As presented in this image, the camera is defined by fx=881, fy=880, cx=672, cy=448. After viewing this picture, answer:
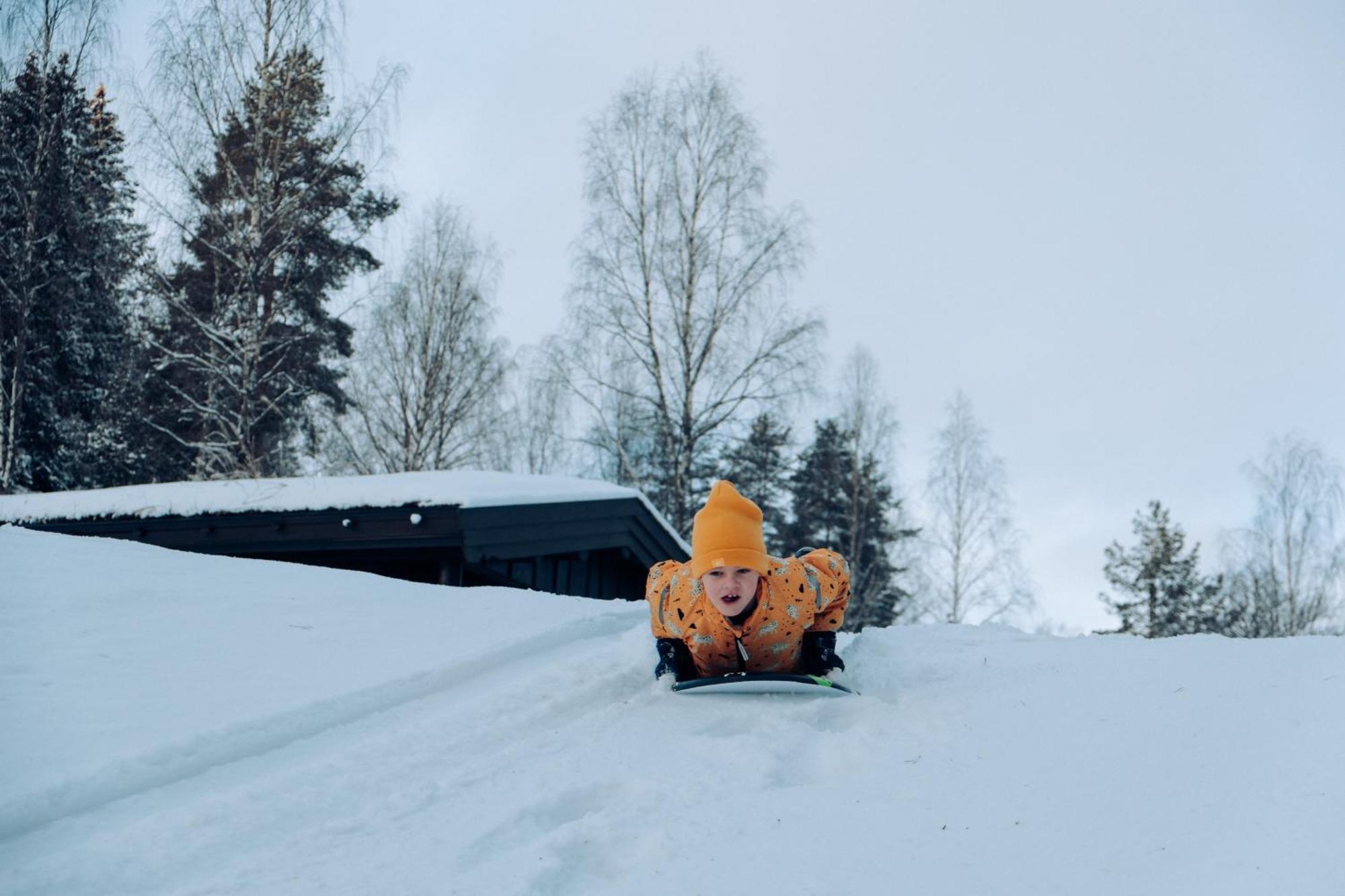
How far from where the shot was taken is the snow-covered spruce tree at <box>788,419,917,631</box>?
18812 millimetres

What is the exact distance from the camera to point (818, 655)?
3.62 m

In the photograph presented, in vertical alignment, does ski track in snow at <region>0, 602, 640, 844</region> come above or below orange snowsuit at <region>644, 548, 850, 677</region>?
below

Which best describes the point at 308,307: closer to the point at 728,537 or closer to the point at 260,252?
the point at 260,252

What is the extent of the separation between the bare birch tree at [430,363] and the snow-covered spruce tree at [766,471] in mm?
4915

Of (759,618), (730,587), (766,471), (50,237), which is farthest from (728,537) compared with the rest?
(766,471)

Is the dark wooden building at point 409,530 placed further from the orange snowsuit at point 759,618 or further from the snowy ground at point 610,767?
→ the orange snowsuit at point 759,618

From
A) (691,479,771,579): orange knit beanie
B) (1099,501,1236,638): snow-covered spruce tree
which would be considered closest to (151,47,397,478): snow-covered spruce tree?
(691,479,771,579): orange knit beanie

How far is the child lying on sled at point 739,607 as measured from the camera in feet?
11.3

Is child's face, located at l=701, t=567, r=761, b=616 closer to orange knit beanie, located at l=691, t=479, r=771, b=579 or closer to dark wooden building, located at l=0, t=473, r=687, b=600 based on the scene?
orange knit beanie, located at l=691, t=479, r=771, b=579

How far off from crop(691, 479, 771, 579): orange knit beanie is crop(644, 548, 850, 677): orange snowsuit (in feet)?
0.42

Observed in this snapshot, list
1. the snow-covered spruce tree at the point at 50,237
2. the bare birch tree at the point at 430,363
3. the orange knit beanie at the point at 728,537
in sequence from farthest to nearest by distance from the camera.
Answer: the bare birch tree at the point at 430,363
the snow-covered spruce tree at the point at 50,237
the orange knit beanie at the point at 728,537

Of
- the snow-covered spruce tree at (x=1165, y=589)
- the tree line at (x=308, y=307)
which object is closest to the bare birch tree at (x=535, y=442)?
the tree line at (x=308, y=307)

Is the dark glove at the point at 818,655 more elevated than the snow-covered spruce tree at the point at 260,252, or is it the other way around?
the snow-covered spruce tree at the point at 260,252

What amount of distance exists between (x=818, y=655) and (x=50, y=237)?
39.0 feet
